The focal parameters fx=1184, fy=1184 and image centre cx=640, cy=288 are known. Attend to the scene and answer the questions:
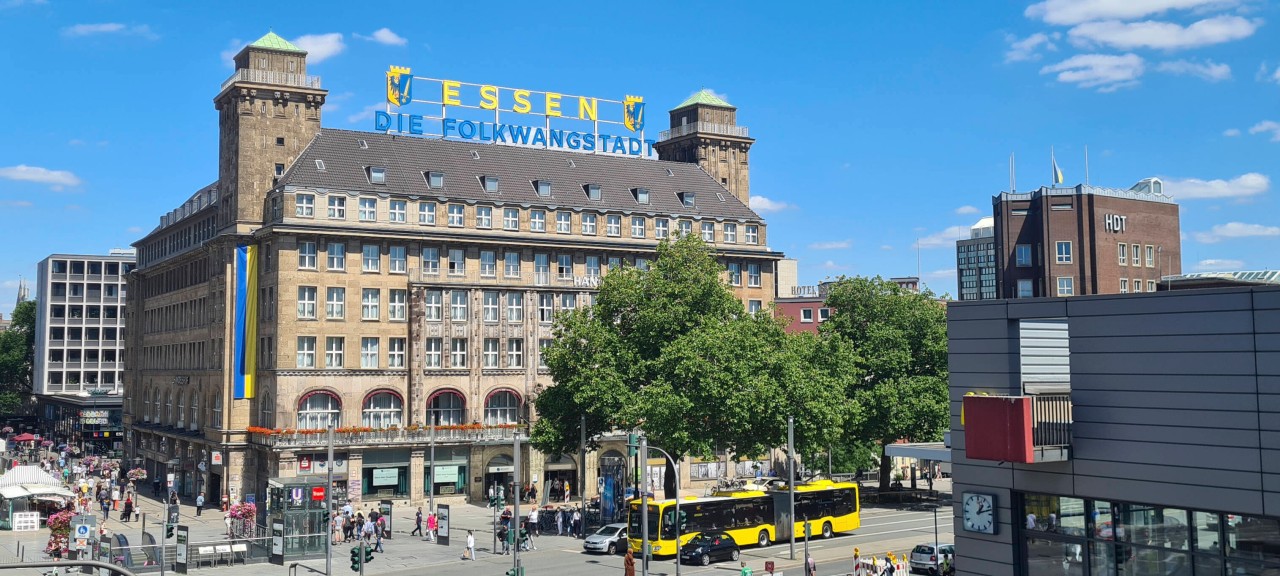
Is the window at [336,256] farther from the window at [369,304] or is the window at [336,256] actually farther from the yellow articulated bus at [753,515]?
the yellow articulated bus at [753,515]

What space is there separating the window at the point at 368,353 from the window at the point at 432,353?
3580 millimetres

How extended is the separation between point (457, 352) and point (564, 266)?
1114 cm

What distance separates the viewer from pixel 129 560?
51750 millimetres

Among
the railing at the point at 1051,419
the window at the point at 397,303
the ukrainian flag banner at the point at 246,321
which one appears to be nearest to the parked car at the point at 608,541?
the window at the point at 397,303

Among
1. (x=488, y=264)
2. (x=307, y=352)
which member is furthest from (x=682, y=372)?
(x=307, y=352)

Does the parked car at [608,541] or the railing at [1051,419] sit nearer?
the railing at [1051,419]

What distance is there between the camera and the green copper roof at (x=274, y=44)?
86.4 metres

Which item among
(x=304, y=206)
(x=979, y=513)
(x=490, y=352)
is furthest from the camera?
(x=490, y=352)

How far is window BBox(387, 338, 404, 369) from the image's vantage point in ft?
273

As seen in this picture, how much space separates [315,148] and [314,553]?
37.1 metres

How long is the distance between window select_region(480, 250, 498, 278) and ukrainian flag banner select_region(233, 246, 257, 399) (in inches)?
628

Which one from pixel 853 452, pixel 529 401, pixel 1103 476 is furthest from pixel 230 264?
pixel 1103 476

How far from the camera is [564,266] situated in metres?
90.8

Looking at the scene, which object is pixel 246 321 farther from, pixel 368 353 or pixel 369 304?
pixel 368 353
